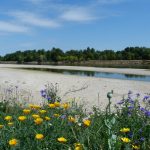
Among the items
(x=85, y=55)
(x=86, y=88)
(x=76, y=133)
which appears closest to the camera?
(x=76, y=133)

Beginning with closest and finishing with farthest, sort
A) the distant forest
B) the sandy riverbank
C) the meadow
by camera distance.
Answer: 1. the meadow
2. the sandy riverbank
3. the distant forest

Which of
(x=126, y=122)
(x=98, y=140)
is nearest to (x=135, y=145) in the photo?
(x=98, y=140)

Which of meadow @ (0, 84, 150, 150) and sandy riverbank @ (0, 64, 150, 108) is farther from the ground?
meadow @ (0, 84, 150, 150)

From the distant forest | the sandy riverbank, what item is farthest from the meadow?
the distant forest

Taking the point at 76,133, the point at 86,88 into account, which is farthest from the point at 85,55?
the point at 76,133

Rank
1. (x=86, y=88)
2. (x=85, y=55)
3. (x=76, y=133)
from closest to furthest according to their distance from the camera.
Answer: (x=76, y=133)
(x=86, y=88)
(x=85, y=55)

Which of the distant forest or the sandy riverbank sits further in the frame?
the distant forest

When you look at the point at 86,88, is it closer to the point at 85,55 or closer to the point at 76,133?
the point at 76,133

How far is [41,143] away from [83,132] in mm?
621

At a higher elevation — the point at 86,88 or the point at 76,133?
the point at 76,133

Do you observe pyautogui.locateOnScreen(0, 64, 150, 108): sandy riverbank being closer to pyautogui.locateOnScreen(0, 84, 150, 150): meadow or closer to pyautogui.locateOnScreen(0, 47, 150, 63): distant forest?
pyautogui.locateOnScreen(0, 84, 150, 150): meadow

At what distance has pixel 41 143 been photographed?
4.85m

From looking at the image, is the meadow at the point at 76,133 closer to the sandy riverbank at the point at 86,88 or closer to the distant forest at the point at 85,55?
the sandy riverbank at the point at 86,88

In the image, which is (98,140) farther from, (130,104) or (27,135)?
(130,104)
